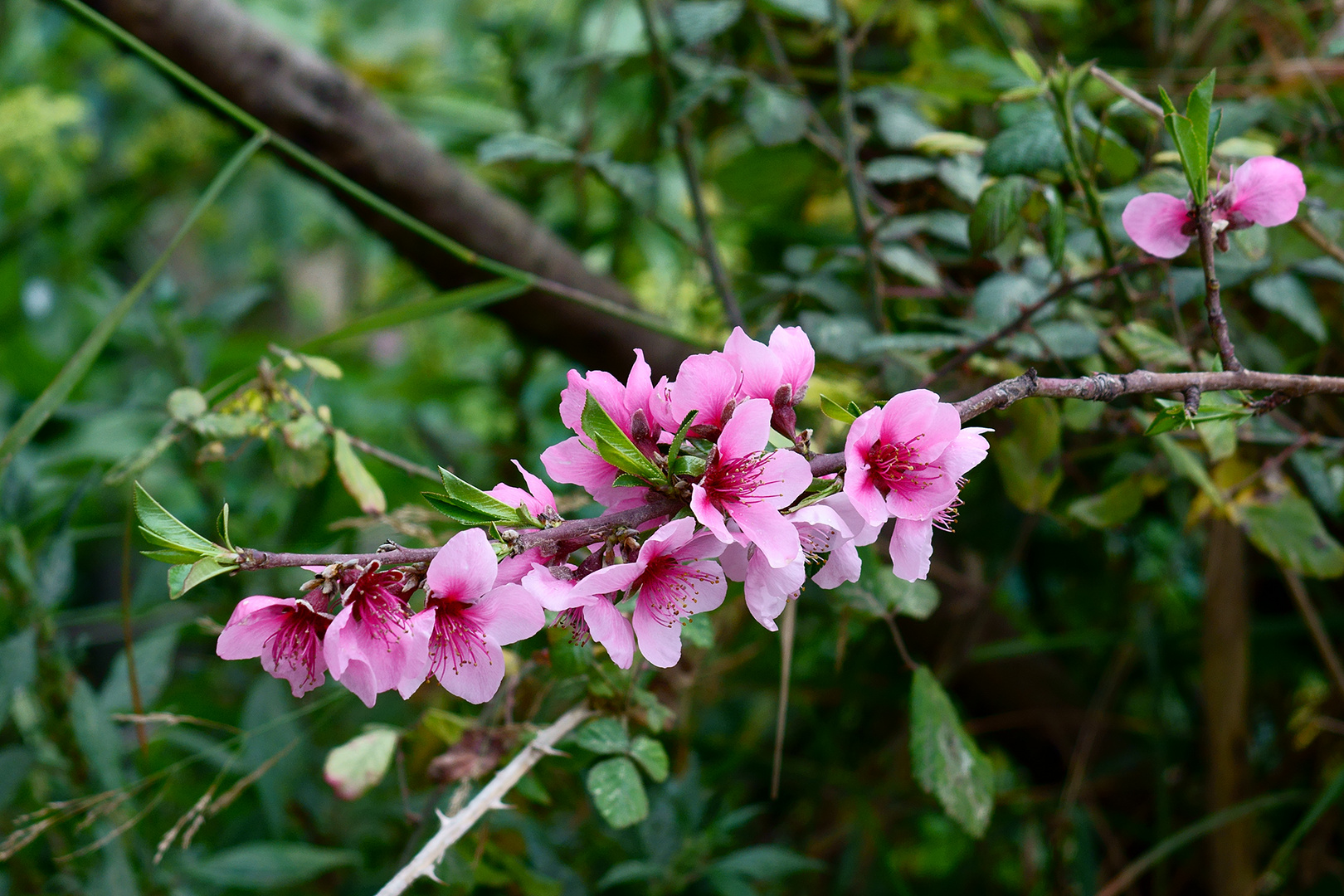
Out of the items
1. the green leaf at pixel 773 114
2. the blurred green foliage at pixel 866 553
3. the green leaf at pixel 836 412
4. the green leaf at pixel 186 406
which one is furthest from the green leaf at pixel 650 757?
the green leaf at pixel 773 114

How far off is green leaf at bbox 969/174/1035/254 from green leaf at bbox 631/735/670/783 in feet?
1.15

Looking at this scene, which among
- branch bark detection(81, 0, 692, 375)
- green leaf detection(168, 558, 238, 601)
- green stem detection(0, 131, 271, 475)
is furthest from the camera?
branch bark detection(81, 0, 692, 375)

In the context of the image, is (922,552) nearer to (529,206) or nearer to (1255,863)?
(1255,863)

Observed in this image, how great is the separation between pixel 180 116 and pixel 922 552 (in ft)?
5.98

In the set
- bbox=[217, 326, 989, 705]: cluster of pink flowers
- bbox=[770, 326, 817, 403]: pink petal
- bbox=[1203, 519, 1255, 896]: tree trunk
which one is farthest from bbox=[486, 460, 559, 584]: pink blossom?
bbox=[1203, 519, 1255, 896]: tree trunk

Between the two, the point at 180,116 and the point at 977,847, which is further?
the point at 180,116

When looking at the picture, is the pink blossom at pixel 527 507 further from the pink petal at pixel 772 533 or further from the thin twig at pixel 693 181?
the thin twig at pixel 693 181

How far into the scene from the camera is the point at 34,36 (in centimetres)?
187

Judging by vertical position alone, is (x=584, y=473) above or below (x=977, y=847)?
above

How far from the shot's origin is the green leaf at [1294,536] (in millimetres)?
576

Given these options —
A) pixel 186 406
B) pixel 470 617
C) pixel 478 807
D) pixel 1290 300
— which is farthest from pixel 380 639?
pixel 1290 300

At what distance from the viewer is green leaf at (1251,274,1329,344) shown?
25.0 inches

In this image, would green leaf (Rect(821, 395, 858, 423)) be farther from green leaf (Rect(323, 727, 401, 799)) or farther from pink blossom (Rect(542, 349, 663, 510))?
green leaf (Rect(323, 727, 401, 799))

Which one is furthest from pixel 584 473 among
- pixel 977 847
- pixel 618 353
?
pixel 977 847
